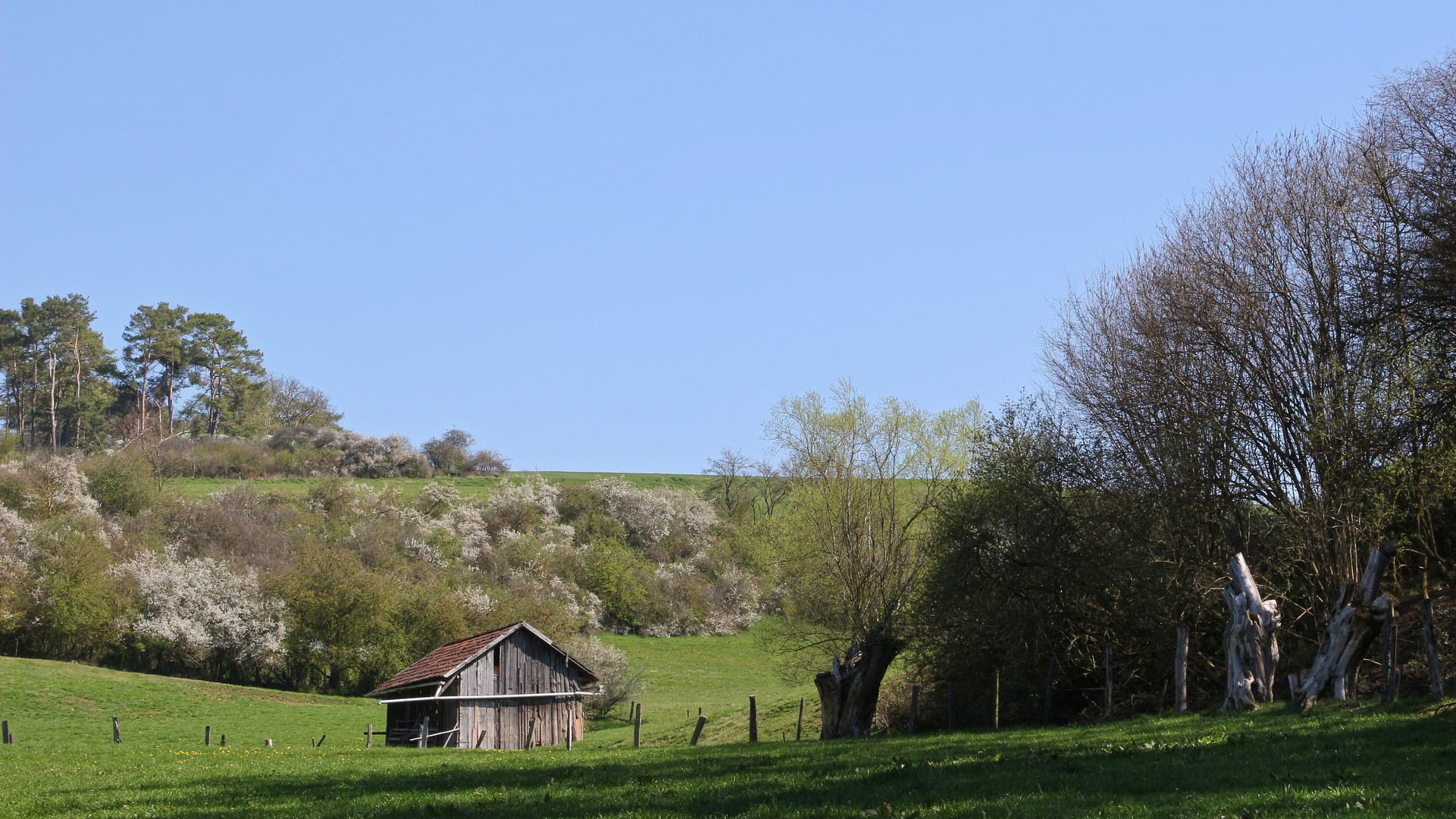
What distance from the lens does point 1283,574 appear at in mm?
21422

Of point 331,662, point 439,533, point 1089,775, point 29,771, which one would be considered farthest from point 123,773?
point 439,533

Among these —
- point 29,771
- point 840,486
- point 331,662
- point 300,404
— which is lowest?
point 331,662

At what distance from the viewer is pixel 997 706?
2258cm

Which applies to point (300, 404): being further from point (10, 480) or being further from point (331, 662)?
point (331, 662)

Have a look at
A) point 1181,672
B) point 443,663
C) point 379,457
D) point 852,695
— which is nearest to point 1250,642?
point 1181,672

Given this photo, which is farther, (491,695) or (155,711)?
(155,711)

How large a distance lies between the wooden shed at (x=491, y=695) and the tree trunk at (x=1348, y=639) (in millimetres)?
24792

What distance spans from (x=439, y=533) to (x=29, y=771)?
184 feet

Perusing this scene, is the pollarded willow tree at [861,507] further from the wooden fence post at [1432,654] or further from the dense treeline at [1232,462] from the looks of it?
the wooden fence post at [1432,654]

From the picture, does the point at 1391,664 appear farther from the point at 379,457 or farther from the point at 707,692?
the point at 379,457

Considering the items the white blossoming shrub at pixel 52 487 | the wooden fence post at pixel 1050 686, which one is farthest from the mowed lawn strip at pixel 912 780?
the white blossoming shrub at pixel 52 487

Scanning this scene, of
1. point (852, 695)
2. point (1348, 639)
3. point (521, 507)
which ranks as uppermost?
point (521, 507)

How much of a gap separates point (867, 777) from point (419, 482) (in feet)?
298

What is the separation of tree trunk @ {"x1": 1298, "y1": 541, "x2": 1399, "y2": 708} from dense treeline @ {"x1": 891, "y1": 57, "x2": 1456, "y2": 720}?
29 cm
